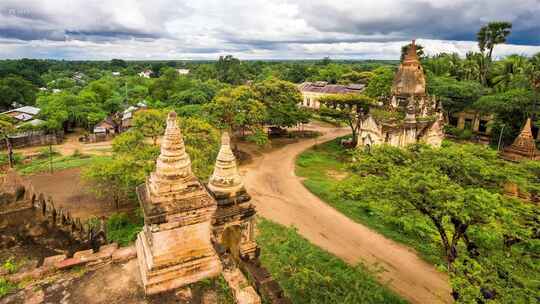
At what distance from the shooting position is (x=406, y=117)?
86.9 ft

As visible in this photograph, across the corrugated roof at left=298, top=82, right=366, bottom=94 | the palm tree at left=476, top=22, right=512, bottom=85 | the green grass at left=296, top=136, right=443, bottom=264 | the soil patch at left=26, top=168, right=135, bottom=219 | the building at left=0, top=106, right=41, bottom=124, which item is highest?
the palm tree at left=476, top=22, right=512, bottom=85

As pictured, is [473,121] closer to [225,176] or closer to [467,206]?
[467,206]

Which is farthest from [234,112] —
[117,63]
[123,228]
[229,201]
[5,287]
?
[117,63]

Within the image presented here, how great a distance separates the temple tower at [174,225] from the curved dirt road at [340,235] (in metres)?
8.70

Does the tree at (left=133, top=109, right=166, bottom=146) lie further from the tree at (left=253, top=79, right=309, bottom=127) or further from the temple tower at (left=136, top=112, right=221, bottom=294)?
the temple tower at (left=136, top=112, right=221, bottom=294)

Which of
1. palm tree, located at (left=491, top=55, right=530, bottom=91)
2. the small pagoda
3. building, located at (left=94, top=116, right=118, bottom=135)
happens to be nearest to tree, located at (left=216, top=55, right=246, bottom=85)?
building, located at (left=94, top=116, right=118, bottom=135)

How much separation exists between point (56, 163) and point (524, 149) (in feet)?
128

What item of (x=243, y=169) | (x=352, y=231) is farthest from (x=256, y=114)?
(x=352, y=231)

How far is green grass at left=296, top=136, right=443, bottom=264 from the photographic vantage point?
50.4 ft

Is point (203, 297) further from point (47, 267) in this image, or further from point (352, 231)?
point (352, 231)

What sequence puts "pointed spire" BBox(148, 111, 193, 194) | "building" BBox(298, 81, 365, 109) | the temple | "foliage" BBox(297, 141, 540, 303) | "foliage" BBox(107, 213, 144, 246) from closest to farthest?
"pointed spire" BBox(148, 111, 193, 194), "foliage" BBox(297, 141, 540, 303), "foliage" BBox(107, 213, 144, 246), the temple, "building" BBox(298, 81, 365, 109)

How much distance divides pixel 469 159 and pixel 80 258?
11.9 m

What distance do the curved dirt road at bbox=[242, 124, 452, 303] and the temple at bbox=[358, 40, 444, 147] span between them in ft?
26.9

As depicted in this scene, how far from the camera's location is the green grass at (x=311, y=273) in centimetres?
1022
